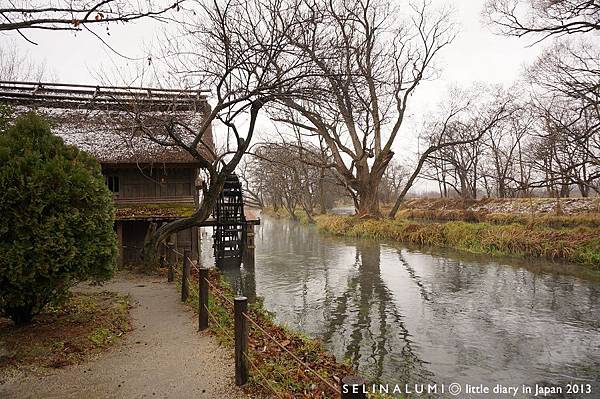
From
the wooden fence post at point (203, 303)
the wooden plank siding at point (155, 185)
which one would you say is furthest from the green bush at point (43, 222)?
the wooden plank siding at point (155, 185)

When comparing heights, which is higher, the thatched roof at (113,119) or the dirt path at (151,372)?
the thatched roof at (113,119)

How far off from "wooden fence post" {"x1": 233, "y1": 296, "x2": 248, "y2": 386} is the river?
92.4 inches

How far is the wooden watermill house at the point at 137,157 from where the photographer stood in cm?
1298

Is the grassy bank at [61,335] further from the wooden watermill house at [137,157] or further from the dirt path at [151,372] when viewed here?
the wooden watermill house at [137,157]

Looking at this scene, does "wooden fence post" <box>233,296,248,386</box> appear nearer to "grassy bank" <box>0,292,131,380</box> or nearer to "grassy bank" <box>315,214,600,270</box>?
"grassy bank" <box>0,292,131,380</box>

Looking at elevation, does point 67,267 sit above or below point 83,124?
below

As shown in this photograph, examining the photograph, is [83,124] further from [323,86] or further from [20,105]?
[323,86]

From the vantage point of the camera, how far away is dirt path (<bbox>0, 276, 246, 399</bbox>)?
14.2 ft

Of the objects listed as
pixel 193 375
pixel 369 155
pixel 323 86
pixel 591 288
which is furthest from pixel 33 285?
pixel 369 155

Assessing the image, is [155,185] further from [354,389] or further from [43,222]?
[354,389]

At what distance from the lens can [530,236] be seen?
51.7ft

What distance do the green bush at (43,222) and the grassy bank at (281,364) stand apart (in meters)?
2.27

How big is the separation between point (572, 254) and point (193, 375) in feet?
47.0

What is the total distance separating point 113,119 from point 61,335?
7850 millimetres
